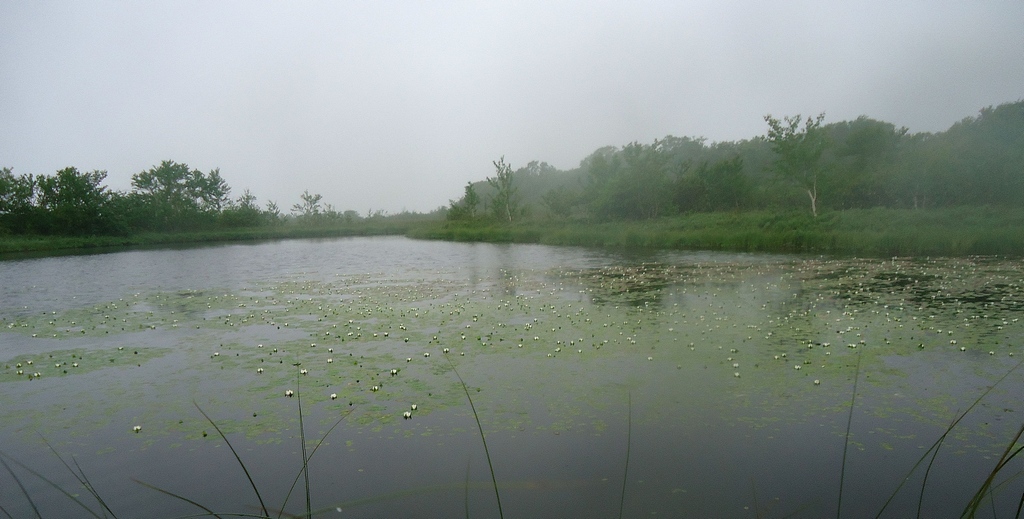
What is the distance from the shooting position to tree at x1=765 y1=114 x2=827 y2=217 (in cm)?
3228

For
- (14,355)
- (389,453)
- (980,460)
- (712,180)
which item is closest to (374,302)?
(14,355)

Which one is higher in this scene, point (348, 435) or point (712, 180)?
point (712, 180)

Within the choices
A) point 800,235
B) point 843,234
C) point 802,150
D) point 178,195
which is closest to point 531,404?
point 843,234

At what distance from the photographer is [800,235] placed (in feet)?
78.5

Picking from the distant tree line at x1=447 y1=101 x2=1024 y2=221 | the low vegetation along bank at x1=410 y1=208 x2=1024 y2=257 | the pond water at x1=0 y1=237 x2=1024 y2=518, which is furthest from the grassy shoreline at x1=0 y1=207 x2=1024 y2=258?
the pond water at x1=0 y1=237 x2=1024 y2=518

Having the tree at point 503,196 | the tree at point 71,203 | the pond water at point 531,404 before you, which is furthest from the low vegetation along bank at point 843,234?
the tree at point 71,203

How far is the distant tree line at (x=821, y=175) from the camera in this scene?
29656mm

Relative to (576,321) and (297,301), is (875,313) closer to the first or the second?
(576,321)

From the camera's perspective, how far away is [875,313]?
9.74m

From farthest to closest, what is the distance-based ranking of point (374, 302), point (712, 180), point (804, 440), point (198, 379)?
1. point (712, 180)
2. point (374, 302)
3. point (198, 379)
4. point (804, 440)

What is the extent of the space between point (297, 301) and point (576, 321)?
23.5 feet

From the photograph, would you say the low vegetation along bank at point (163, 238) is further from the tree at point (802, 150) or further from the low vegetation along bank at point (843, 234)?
the tree at point (802, 150)

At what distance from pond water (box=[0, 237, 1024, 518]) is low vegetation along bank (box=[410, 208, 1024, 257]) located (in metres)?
8.15

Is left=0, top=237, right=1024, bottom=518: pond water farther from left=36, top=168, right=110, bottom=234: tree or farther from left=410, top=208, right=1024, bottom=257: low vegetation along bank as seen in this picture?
left=36, top=168, right=110, bottom=234: tree
